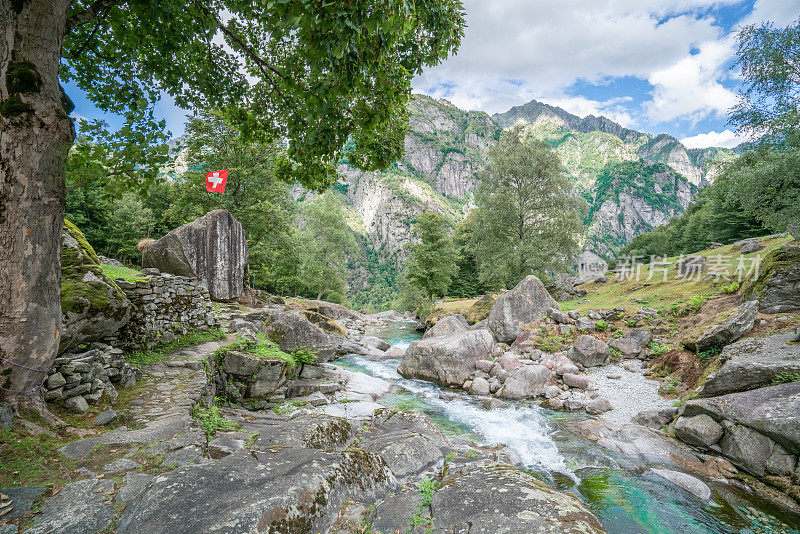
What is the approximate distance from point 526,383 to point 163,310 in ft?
36.9

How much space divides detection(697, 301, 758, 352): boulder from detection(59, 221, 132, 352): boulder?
49.7 feet

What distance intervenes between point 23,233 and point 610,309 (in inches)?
737

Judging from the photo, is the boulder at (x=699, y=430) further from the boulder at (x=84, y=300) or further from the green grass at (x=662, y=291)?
the boulder at (x=84, y=300)

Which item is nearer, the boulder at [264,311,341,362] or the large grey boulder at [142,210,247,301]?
the boulder at [264,311,341,362]

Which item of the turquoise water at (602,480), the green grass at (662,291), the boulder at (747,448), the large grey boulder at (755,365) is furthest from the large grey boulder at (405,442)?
the green grass at (662,291)

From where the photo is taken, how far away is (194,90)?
5.79 meters

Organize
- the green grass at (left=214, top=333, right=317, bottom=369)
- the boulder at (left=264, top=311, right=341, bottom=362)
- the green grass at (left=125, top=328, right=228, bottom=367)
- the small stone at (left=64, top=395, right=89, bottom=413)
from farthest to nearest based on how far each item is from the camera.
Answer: the boulder at (left=264, top=311, right=341, bottom=362)
the green grass at (left=214, top=333, right=317, bottom=369)
the green grass at (left=125, top=328, right=228, bottom=367)
the small stone at (left=64, top=395, right=89, bottom=413)

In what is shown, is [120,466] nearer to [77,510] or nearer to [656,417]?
[77,510]

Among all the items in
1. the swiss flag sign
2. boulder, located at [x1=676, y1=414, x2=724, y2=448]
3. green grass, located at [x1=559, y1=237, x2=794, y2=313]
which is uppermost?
the swiss flag sign

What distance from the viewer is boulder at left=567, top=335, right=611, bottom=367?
39.8ft

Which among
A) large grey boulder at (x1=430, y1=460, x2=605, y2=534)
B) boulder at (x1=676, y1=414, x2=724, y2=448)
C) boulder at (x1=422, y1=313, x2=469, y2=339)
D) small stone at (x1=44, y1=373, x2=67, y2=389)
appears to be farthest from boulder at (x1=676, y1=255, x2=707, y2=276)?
small stone at (x1=44, y1=373, x2=67, y2=389)

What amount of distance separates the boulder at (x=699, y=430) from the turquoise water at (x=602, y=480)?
112 cm

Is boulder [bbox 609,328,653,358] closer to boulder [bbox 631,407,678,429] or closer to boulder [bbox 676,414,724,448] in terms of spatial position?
boulder [bbox 631,407,678,429]

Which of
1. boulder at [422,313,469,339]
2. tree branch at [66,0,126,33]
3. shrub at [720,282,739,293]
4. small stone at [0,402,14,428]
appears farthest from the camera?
boulder at [422,313,469,339]
